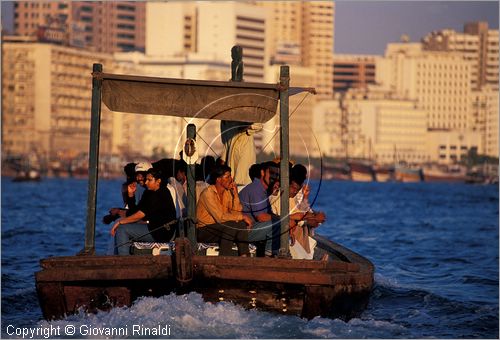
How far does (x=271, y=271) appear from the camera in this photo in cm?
2023

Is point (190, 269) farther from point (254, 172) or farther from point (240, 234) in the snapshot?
point (254, 172)

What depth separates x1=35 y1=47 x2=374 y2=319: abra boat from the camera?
20.2 m

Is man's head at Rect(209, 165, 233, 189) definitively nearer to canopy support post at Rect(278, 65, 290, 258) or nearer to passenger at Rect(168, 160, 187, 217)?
canopy support post at Rect(278, 65, 290, 258)

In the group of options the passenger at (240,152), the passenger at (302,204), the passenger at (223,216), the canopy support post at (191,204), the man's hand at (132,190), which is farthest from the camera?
the passenger at (240,152)

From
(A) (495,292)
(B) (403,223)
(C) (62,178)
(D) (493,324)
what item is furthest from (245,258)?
(C) (62,178)

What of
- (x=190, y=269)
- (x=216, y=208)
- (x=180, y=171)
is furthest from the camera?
(x=180, y=171)

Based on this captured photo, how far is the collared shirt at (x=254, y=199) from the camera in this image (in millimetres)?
22152

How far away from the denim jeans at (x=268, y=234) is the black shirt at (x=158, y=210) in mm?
1042

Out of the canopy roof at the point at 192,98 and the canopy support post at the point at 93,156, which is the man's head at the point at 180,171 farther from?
the canopy support post at the point at 93,156

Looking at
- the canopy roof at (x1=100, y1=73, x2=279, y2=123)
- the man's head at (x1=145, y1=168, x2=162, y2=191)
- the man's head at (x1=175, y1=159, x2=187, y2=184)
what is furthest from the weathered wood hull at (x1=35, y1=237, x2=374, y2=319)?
the man's head at (x1=175, y1=159, x2=187, y2=184)

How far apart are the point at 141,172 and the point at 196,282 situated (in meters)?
2.69

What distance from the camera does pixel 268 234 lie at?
2170cm

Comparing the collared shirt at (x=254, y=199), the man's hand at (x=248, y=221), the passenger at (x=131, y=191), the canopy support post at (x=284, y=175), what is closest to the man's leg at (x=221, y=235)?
the man's hand at (x=248, y=221)

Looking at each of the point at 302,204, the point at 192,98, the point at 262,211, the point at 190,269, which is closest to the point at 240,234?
the point at 262,211
